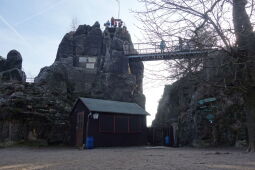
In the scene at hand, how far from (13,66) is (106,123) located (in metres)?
24.4

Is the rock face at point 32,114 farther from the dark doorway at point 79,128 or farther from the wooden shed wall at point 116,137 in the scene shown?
the wooden shed wall at point 116,137

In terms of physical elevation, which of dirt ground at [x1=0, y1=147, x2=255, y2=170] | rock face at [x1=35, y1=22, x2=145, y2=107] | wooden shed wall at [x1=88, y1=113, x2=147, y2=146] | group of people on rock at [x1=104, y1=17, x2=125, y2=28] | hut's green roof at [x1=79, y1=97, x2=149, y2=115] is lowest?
dirt ground at [x1=0, y1=147, x2=255, y2=170]

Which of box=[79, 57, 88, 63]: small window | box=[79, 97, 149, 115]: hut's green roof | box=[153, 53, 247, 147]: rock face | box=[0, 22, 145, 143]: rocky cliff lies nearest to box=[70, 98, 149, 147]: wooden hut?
box=[79, 97, 149, 115]: hut's green roof

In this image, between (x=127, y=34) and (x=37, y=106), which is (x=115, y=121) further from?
(x=127, y=34)

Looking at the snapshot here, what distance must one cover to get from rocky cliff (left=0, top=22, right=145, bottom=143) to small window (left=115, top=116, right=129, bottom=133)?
228 inches

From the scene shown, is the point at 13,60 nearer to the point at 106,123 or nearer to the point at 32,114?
the point at 32,114

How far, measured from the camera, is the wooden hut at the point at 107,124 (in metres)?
22.0

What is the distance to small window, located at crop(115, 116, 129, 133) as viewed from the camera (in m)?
23.2

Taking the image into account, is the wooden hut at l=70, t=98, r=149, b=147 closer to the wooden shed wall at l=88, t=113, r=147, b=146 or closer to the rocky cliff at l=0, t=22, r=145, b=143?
the wooden shed wall at l=88, t=113, r=147, b=146

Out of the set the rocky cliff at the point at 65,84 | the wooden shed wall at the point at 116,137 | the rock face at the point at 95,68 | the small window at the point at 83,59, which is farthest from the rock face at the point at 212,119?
the small window at the point at 83,59

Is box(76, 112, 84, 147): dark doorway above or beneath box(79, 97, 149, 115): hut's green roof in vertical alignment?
beneath

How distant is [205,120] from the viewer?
878 inches

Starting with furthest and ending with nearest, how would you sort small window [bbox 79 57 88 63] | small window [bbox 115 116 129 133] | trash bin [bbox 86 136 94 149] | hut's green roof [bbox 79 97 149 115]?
small window [bbox 79 57 88 63]
small window [bbox 115 116 129 133]
hut's green roof [bbox 79 97 149 115]
trash bin [bbox 86 136 94 149]

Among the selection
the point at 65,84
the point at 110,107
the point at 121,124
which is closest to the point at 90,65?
the point at 65,84
